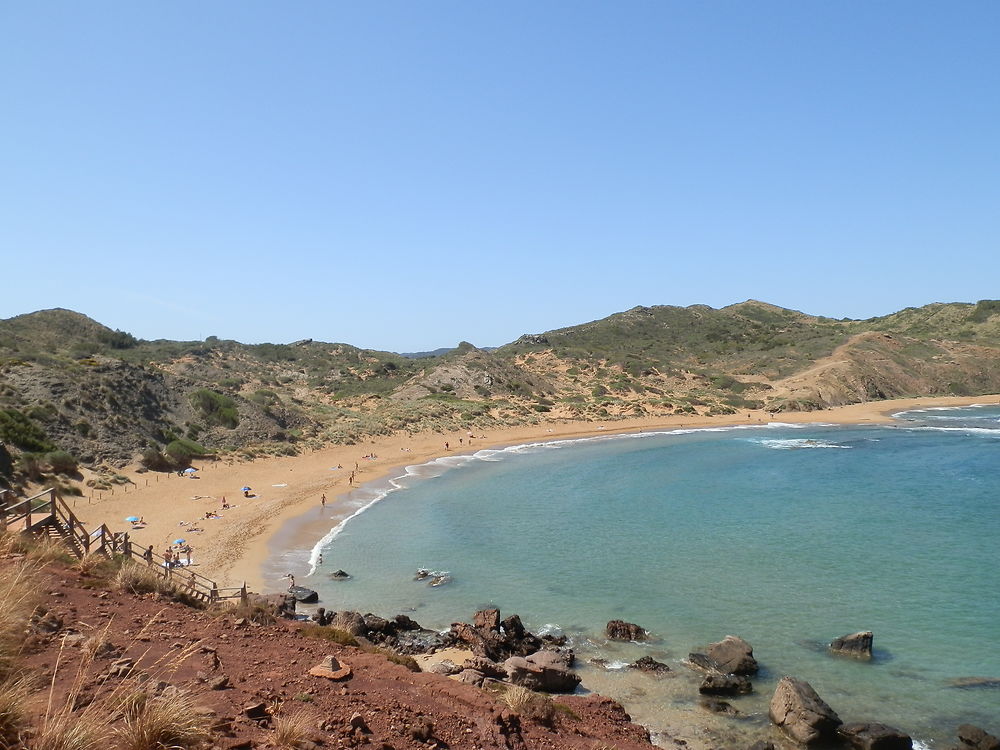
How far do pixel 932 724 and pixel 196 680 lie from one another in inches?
584

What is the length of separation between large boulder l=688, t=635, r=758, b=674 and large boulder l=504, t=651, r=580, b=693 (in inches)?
138

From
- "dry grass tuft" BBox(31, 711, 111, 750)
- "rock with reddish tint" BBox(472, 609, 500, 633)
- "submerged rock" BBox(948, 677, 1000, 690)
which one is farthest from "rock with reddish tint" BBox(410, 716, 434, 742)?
"submerged rock" BBox(948, 677, 1000, 690)

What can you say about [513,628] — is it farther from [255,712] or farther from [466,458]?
[466,458]

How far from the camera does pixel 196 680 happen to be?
8.23 metres

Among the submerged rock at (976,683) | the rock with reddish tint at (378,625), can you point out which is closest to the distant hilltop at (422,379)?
the rock with reddish tint at (378,625)

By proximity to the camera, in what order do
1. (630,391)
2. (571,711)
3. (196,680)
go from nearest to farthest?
(196,680) < (571,711) < (630,391)

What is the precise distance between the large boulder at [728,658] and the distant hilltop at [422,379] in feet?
102

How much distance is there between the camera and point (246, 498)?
36969 millimetres

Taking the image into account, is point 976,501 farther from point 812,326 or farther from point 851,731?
point 812,326

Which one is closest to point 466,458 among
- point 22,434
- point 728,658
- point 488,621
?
point 22,434

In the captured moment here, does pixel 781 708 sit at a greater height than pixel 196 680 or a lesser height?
lesser

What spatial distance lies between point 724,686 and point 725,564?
10.3m

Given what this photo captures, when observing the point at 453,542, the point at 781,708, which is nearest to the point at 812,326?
the point at 453,542

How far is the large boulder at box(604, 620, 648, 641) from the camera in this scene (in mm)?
18500
